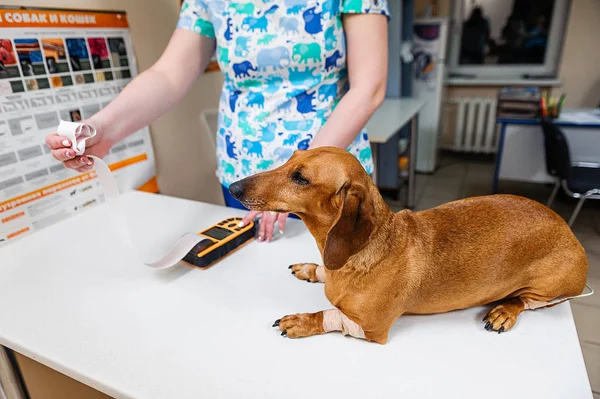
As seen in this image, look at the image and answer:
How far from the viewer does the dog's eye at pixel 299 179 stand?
74 cm

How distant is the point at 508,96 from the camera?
296 centimetres

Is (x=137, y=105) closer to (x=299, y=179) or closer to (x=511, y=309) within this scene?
(x=299, y=179)

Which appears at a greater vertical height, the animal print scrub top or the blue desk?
the animal print scrub top

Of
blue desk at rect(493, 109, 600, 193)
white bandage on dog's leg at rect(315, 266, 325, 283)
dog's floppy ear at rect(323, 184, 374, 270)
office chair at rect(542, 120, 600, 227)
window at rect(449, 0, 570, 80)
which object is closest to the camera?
Answer: dog's floppy ear at rect(323, 184, 374, 270)

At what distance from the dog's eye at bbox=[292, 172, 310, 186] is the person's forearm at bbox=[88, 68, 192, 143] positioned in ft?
1.88

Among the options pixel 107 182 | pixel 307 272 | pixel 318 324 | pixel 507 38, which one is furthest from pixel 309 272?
pixel 507 38

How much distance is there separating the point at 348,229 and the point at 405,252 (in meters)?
0.14

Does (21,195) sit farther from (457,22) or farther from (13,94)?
(457,22)

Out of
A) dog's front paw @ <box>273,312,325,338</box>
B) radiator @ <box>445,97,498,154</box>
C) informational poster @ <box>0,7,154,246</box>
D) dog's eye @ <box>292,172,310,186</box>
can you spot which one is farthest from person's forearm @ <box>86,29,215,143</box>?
radiator @ <box>445,97,498,154</box>

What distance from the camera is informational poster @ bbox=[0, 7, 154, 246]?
112cm

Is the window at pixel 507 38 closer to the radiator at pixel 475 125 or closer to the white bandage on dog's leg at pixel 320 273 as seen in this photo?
the radiator at pixel 475 125

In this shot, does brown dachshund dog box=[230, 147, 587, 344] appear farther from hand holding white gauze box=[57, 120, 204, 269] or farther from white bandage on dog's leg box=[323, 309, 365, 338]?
hand holding white gauze box=[57, 120, 204, 269]

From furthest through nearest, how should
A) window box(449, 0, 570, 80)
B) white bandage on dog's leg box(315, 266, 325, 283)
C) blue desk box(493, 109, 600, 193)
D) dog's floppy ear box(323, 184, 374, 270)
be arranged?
window box(449, 0, 570, 80) → blue desk box(493, 109, 600, 193) → white bandage on dog's leg box(315, 266, 325, 283) → dog's floppy ear box(323, 184, 374, 270)

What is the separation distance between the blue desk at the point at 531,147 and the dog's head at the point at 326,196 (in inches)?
106
